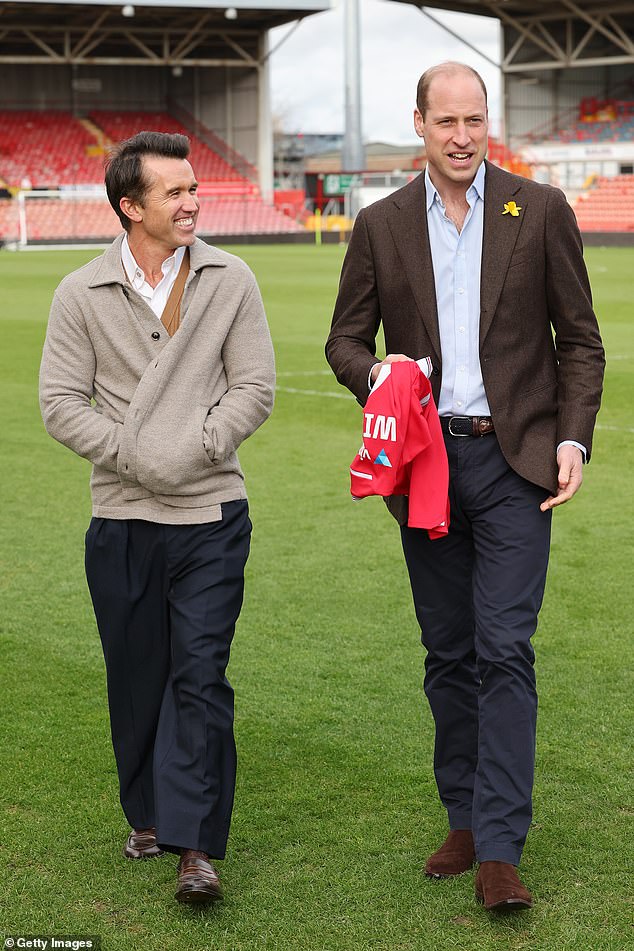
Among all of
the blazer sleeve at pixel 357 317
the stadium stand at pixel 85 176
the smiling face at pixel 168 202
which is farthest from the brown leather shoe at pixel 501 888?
the stadium stand at pixel 85 176

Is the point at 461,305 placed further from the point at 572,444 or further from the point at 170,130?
the point at 170,130

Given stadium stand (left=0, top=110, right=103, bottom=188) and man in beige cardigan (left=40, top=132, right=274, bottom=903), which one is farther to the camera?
stadium stand (left=0, top=110, right=103, bottom=188)

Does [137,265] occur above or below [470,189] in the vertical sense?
below

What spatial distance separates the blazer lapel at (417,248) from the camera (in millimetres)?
3639

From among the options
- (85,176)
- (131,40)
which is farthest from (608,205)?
(85,176)

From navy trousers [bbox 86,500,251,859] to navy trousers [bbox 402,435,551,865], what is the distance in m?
0.54

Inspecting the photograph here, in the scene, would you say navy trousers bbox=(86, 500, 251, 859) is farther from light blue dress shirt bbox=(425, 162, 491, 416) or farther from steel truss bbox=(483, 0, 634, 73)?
steel truss bbox=(483, 0, 634, 73)

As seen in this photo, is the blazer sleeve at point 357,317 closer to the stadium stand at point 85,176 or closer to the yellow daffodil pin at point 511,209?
the yellow daffodil pin at point 511,209

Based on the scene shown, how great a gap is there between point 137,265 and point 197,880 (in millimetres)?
1555

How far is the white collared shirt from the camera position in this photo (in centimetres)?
369

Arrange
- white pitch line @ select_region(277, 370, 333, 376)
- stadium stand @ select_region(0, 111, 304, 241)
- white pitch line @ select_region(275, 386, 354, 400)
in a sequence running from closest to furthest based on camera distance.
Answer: white pitch line @ select_region(275, 386, 354, 400) < white pitch line @ select_region(277, 370, 333, 376) < stadium stand @ select_region(0, 111, 304, 241)

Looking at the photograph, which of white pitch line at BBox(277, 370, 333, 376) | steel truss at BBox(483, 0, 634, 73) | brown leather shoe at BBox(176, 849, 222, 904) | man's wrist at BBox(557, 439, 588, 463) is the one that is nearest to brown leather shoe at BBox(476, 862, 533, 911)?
brown leather shoe at BBox(176, 849, 222, 904)

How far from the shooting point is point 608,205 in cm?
4694

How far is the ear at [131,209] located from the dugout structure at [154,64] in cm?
4944
